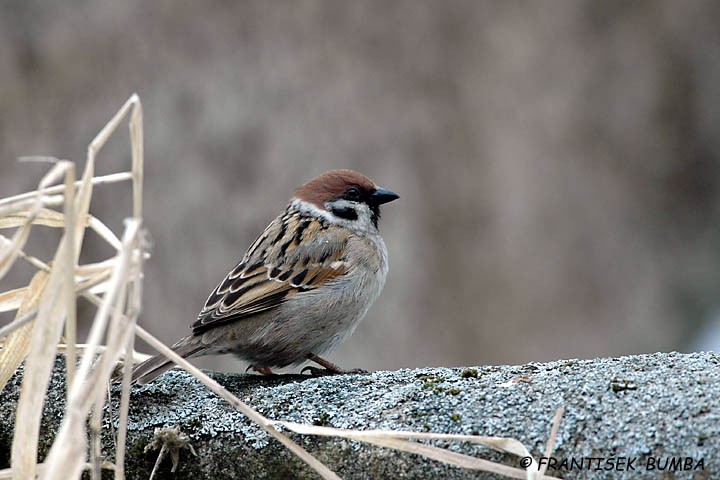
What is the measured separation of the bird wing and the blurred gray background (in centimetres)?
223

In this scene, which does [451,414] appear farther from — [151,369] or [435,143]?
[435,143]

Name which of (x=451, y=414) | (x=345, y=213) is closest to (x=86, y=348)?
(x=451, y=414)

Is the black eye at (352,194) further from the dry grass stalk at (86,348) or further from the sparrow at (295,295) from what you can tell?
the dry grass stalk at (86,348)

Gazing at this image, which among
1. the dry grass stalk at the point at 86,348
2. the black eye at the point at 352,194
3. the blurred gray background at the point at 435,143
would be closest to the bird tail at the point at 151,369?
the dry grass stalk at the point at 86,348

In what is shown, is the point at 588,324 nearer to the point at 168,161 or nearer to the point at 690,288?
the point at 690,288

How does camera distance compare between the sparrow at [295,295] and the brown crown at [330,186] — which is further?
the brown crown at [330,186]

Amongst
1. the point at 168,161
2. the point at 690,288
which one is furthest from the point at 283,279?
the point at 690,288

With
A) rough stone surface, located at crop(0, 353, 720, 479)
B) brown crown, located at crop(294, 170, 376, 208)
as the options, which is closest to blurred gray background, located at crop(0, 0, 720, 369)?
brown crown, located at crop(294, 170, 376, 208)

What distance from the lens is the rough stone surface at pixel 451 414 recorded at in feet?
6.45

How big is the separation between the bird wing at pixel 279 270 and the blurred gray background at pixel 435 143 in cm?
223

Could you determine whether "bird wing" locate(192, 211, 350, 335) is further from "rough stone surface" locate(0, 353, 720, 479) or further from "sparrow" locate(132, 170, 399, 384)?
"rough stone surface" locate(0, 353, 720, 479)

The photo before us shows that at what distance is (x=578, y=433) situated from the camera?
6.61 feet

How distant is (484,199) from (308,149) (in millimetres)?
1690

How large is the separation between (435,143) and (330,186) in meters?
3.23
